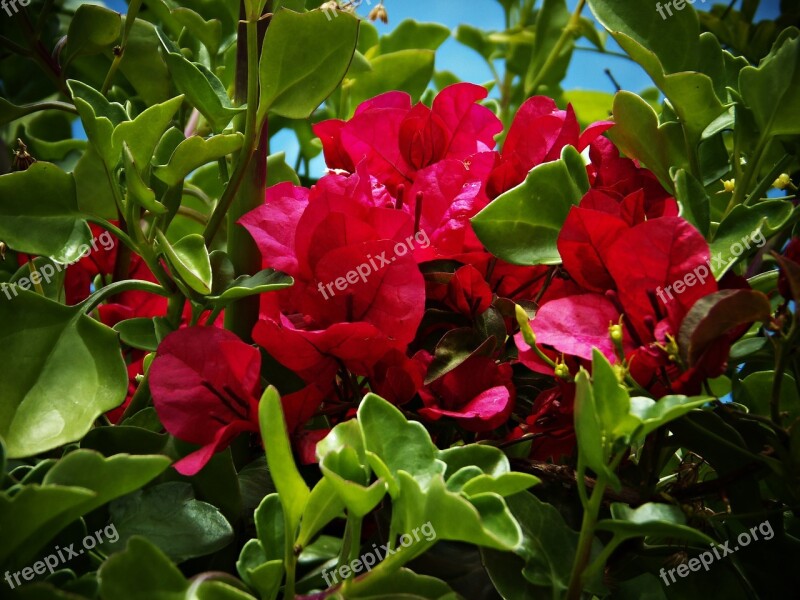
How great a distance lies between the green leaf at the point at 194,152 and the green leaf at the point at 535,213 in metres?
0.09

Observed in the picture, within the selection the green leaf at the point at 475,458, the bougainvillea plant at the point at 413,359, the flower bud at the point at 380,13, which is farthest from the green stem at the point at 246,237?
the flower bud at the point at 380,13

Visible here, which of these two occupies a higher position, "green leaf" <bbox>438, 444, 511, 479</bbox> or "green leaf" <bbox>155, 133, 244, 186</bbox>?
"green leaf" <bbox>155, 133, 244, 186</bbox>

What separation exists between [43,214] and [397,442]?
0.56 ft

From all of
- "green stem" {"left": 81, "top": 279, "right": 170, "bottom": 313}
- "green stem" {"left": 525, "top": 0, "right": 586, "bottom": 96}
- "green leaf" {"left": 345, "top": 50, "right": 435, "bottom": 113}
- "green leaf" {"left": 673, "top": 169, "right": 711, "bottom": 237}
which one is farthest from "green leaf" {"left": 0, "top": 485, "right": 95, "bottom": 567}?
"green stem" {"left": 525, "top": 0, "right": 586, "bottom": 96}

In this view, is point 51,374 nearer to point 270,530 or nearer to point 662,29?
point 270,530

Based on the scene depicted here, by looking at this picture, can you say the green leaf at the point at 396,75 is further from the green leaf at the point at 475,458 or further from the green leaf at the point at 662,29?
the green leaf at the point at 475,458

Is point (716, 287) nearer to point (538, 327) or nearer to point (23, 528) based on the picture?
point (538, 327)

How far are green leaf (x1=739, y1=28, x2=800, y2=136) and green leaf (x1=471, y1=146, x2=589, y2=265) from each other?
0.07 metres

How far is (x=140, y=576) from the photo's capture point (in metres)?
0.22

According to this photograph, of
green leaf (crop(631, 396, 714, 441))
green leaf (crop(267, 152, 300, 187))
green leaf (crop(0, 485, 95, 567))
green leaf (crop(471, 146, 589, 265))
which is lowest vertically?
green leaf (crop(631, 396, 714, 441))

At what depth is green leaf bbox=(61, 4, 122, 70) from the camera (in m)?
0.40

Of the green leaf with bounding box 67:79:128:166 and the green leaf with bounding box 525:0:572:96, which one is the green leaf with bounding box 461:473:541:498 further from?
the green leaf with bounding box 525:0:572:96

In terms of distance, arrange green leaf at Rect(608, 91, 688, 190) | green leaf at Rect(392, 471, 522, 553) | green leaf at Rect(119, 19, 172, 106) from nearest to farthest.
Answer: green leaf at Rect(392, 471, 522, 553) < green leaf at Rect(608, 91, 688, 190) < green leaf at Rect(119, 19, 172, 106)

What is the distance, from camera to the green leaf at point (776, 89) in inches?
12.2
